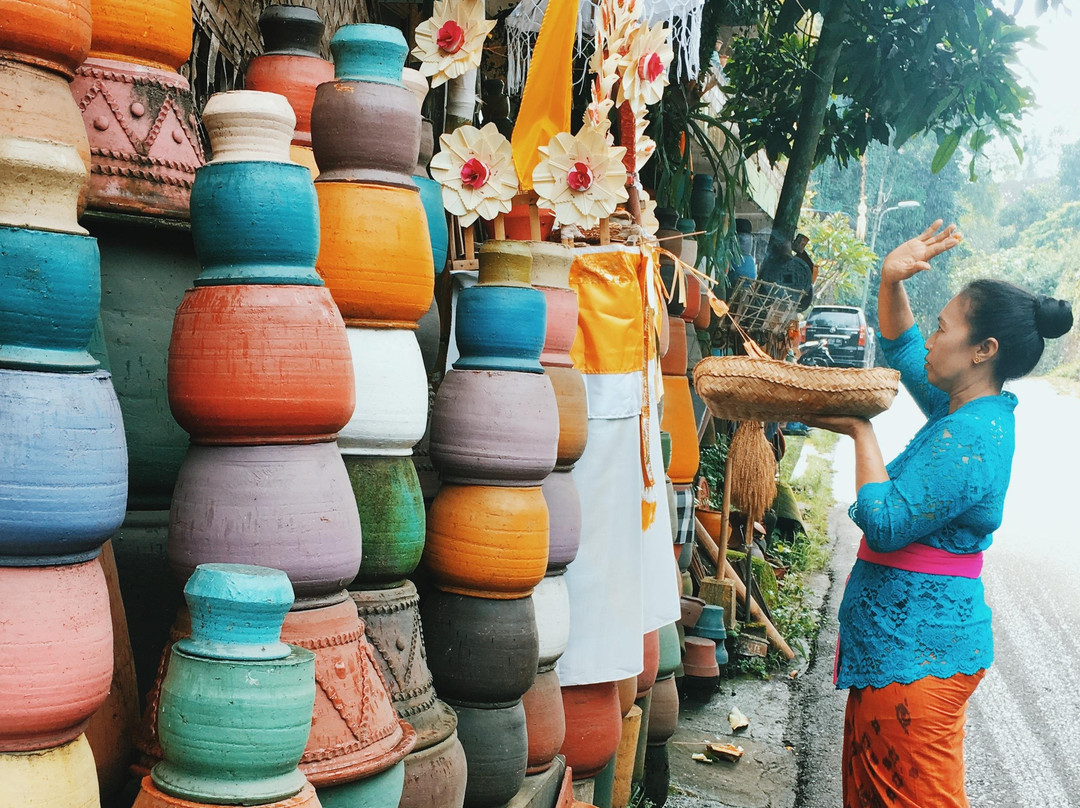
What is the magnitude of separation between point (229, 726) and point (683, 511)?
123 inches

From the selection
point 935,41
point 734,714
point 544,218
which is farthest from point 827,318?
point 544,218

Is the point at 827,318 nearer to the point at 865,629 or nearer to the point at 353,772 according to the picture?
the point at 865,629

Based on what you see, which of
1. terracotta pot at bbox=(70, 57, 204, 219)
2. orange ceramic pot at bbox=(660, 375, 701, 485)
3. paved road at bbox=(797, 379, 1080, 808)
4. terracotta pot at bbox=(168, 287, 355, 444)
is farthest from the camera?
paved road at bbox=(797, 379, 1080, 808)

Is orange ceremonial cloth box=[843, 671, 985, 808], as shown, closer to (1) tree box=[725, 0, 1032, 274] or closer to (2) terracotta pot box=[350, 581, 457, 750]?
(2) terracotta pot box=[350, 581, 457, 750]

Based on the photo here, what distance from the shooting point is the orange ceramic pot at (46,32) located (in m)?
1.11

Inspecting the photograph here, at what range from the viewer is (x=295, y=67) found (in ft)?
6.16

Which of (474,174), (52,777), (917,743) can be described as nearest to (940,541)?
(917,743)

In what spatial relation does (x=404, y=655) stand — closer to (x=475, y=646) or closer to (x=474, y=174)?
(x=475, y=646)

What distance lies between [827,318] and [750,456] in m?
17.8

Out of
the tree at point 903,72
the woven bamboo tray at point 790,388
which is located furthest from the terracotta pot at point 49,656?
the tree at point 903,72

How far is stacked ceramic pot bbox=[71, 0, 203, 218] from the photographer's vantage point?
4.68 ft

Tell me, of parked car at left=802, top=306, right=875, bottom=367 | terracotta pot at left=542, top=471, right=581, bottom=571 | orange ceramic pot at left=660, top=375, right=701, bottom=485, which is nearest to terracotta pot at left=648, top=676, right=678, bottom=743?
orange ceramic pot at left=660, top=375, right=701, bottom=485

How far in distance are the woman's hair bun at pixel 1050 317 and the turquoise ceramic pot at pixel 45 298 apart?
223cm

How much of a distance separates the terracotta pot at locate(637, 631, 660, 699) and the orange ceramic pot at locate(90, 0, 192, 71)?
7.18ft
